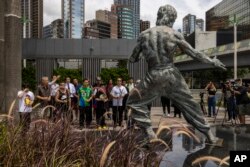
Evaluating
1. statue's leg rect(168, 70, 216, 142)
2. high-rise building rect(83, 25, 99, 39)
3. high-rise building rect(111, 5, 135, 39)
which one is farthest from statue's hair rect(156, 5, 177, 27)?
high-rise building rect(83, 25, 99, 39)

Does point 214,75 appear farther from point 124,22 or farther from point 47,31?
point 47,31

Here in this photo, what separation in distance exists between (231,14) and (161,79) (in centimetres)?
6439

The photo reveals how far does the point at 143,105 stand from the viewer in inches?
292

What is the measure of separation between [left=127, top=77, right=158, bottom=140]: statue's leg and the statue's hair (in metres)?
1.06

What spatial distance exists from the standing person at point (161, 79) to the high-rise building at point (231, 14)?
51.5 m

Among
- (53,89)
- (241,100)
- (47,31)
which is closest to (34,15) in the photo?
(47,31)

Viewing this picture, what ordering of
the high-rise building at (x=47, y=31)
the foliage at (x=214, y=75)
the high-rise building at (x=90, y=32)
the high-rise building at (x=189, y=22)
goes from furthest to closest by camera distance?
the high-rise building at (x=189, y=22) < the foliage at (x=214, y=75) < the high-rise building at (x=90, y=32) < the high-rise building at (x=47, y=31)

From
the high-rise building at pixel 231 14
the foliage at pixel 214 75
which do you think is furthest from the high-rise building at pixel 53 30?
the foliage at pixel 214 75

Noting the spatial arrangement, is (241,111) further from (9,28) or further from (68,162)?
(68,162)

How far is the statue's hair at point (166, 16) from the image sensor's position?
7.62m

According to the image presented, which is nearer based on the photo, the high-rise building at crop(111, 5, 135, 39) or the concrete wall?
the high-rise building at crop(111, 5, 135, 39)

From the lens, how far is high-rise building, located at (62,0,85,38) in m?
80.3

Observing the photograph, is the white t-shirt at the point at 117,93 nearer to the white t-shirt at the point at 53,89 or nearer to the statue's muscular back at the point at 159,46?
the white t-shirt at the point at 53,89

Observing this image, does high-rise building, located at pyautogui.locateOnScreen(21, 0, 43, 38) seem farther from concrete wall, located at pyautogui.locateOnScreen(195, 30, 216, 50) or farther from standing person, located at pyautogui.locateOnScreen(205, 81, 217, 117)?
standing person, located at pyautogui.locateOnScreen(205, 81, 217, 117)
